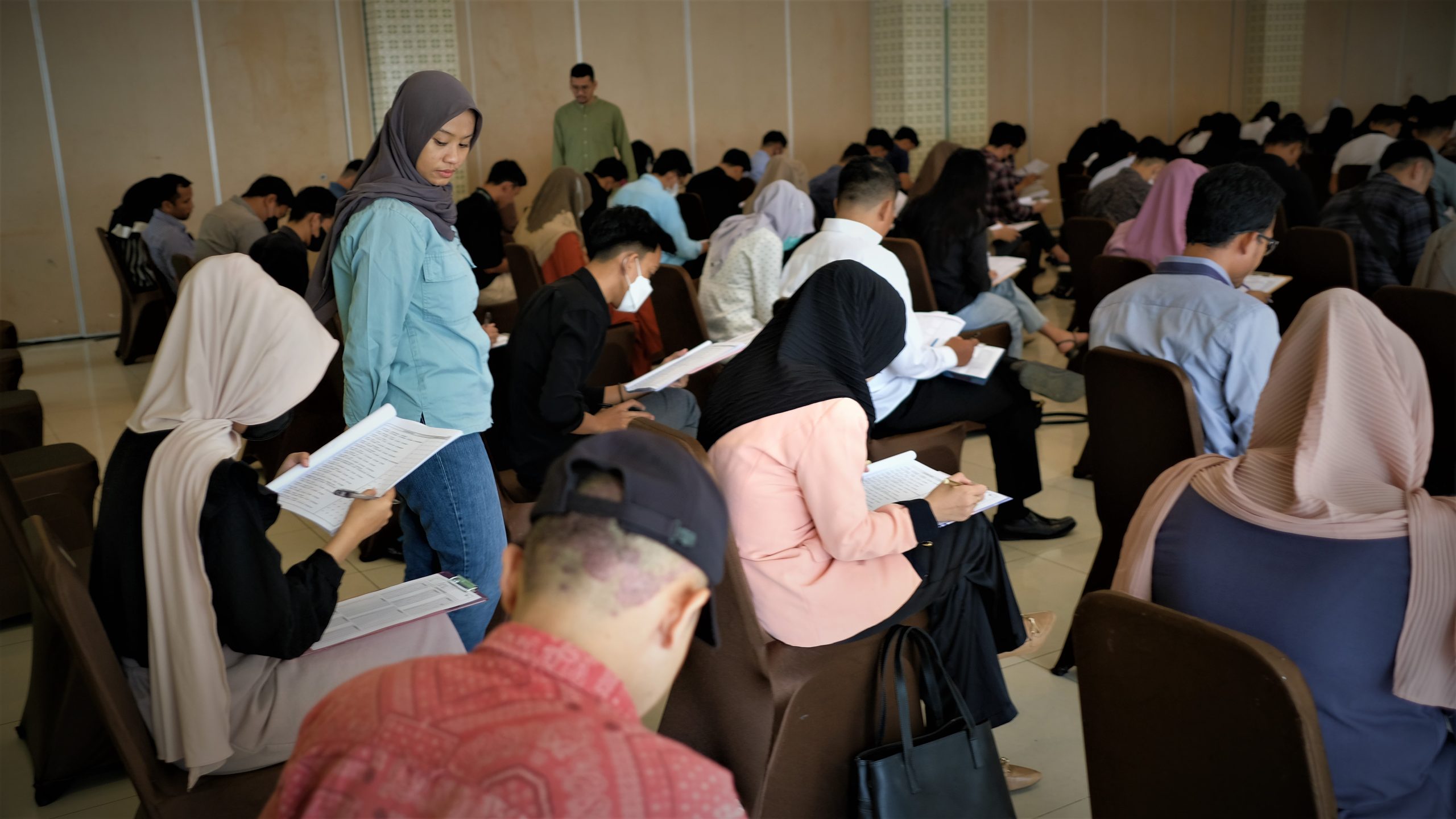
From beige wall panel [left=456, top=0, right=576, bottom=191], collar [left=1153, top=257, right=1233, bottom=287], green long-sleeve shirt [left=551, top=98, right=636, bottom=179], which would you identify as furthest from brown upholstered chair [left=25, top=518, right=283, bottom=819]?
beige wall panel [left=456, top=0, right=576, bottom=191]

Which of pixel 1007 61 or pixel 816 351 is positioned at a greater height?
pixel 1007 61

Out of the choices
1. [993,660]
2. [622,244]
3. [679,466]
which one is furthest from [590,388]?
[679,466]

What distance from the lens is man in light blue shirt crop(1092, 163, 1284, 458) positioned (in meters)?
2.59

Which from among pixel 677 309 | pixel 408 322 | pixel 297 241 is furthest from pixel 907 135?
pixel 408 322

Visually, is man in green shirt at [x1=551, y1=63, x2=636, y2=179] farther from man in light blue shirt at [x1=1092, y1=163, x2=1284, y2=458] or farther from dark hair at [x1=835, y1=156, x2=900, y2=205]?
man in light blue shirt at [x1=1092, y1=163, x2=1284, y2=458]

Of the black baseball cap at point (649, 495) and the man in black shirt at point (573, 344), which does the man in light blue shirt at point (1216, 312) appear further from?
the black baseball cap at point (649, 495)

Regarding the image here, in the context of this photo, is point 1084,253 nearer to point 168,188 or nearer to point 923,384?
point 923,384

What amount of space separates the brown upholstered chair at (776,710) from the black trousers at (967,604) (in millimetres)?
185

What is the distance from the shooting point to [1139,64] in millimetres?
12602

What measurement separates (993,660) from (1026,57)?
427 inches

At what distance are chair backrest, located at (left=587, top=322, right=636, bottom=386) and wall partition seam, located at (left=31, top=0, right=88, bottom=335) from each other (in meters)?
5.87

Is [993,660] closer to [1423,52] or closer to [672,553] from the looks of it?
[672,553]

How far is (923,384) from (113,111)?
23.3ft

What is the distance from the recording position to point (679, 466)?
36.7 inches
